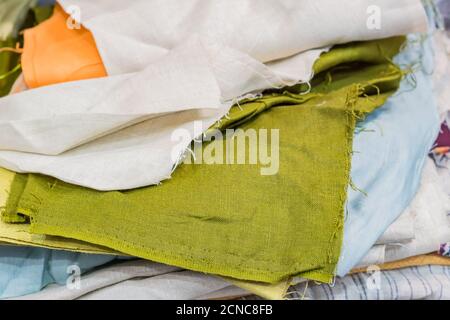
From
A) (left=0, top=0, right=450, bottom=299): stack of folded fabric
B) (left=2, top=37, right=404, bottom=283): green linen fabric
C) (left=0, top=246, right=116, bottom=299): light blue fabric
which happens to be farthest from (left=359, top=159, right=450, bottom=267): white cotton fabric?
(left=0, top=246, right=116, bottom=299): light blue fabric

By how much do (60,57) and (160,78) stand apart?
5.6 inches

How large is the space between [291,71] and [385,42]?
0.47ft

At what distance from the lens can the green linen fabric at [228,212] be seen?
0.54 metres

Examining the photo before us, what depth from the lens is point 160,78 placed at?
1.90ft

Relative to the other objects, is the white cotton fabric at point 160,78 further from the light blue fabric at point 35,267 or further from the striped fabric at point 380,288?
the striped fabric at point 380,288

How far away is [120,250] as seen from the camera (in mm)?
533

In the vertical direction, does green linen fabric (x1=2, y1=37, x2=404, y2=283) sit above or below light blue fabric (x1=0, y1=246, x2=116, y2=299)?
above

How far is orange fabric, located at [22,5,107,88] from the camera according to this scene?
64 cm

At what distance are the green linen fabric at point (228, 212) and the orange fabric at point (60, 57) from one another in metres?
0.13

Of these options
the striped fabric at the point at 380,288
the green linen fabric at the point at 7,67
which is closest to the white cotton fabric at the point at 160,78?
the green linen fabric at the point at 7,67

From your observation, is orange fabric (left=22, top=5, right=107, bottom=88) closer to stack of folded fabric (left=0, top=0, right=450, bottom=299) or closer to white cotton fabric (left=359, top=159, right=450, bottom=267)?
stack of folded fabric (left=0, top=0, right=450, bottom=299)

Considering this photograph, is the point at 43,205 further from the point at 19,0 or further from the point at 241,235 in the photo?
the point at 19,0

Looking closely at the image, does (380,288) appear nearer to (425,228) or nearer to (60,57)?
(425,228)

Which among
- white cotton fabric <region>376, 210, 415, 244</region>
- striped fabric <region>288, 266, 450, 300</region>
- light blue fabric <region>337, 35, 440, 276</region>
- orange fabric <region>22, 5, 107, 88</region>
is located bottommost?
striped fabric <region>288, 266, 450, 300</region>
